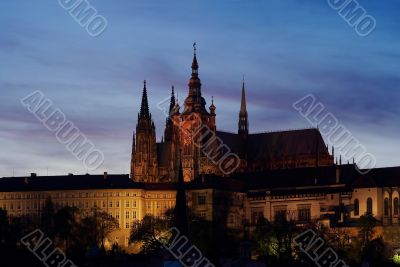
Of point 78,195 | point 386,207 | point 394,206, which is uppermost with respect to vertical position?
point 78,195

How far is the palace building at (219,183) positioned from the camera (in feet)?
534

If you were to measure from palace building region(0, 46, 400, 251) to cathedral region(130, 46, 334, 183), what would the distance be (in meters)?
0.14

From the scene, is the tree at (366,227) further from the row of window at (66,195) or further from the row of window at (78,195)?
the row of window at (66,195)

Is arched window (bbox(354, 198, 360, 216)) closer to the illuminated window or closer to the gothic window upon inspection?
the gothic window

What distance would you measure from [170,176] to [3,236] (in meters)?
55.1

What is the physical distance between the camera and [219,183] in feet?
562

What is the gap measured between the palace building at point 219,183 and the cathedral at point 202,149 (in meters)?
0.14

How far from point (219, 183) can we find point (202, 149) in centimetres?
1581

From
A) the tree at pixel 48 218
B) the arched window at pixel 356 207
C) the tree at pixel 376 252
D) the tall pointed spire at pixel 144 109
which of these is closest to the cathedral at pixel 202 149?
the tall pointed spire at pixel 144 109

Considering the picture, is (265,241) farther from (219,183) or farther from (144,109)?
(144,109)

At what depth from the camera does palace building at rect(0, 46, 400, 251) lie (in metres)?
163

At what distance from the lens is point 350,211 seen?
161000mm

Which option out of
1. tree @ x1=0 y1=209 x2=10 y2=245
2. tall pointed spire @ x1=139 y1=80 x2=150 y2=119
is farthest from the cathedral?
tree @ x1=0 y1=209 x2=10 y2=245

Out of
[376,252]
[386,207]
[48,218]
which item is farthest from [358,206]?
[48,218]
